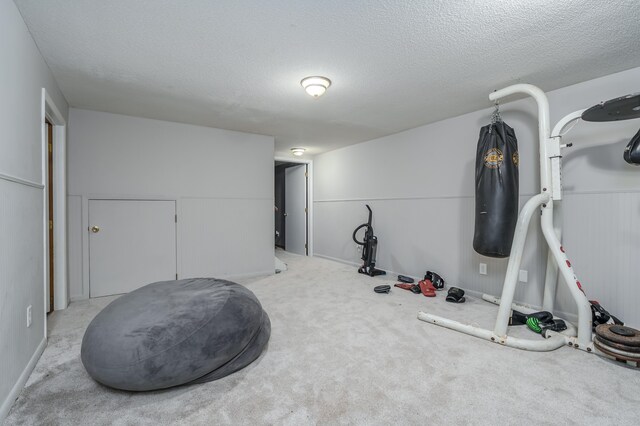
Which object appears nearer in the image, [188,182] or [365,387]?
[365,387]

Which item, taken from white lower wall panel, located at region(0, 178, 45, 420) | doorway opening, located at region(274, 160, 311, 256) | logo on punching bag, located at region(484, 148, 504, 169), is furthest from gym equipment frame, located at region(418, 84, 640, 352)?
doorway opening, located at region(274, 160, 311, 256)

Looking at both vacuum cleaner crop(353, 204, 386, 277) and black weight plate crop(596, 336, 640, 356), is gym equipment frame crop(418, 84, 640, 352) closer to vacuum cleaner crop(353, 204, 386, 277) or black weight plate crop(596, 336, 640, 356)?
black weight plate crop(596, 336, 640, 356)

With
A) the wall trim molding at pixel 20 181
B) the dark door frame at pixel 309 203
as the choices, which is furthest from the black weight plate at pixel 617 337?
the dark door frame at pixel 309 203

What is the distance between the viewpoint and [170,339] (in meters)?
1.72

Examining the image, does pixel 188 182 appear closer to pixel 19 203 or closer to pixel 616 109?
pixel 19 203

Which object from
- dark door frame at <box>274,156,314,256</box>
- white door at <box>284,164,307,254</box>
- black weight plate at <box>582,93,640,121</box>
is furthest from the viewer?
white door at <box>284,164,307,254</box>

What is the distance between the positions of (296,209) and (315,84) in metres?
4.35

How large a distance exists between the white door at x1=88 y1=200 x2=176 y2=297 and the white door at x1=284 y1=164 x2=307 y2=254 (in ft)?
9.97

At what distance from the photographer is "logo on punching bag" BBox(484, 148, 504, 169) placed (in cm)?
271

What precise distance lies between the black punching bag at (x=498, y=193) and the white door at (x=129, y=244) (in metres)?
3.67

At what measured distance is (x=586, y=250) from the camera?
279cm

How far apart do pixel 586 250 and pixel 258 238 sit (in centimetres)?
388

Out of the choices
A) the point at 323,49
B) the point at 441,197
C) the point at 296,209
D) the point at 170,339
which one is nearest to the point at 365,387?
the point at 170,339

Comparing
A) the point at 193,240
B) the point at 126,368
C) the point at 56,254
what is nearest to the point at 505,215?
the point at 126,368
